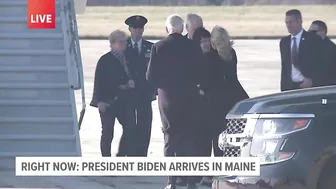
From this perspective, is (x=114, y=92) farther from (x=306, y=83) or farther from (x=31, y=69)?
(x=306, y=83)

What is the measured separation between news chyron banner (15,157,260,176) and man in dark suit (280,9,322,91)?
118 cm

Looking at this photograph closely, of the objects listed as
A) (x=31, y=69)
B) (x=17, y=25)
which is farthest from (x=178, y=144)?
(x=17, y=25)

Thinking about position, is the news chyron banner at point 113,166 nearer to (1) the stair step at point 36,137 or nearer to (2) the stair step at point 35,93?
(1) the stair step at point 36,137

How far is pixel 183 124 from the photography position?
980cm

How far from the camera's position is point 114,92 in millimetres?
10688

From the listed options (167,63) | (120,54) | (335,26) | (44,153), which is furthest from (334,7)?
(44,153)

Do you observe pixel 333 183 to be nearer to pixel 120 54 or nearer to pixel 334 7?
pixel 334 7

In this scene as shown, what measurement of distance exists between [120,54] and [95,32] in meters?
1.88

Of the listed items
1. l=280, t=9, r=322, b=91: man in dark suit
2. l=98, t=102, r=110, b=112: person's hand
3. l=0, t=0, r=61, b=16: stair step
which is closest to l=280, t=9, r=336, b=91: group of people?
l=280, t=9, r=322, b=91: man in dark suit

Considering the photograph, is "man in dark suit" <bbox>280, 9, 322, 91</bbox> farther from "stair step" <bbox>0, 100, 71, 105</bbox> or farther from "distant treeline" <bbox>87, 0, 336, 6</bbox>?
"stair step" <bbox>0, 100, 71, 105</bbox>

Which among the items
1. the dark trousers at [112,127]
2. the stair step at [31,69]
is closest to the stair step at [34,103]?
the stair step at [31,69]

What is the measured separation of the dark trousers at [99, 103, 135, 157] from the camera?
10.7m

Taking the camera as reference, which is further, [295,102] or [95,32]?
[95,32]

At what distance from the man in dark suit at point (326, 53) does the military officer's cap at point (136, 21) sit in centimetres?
180
